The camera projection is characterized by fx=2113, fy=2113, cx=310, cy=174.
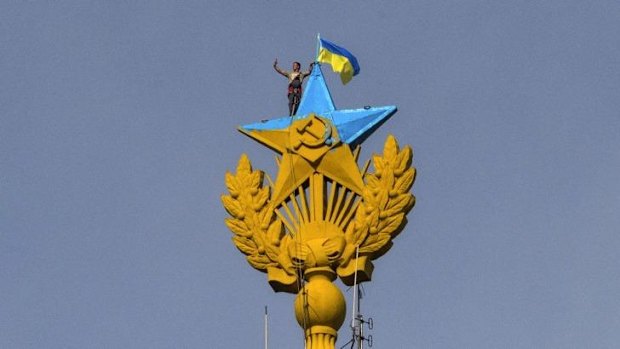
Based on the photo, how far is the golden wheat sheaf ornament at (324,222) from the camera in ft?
152

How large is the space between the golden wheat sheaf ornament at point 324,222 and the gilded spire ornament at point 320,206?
2 cm

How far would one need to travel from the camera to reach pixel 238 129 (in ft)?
159

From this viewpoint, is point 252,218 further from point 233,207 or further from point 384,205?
point 384,205

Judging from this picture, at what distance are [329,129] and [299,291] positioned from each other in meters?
3.80

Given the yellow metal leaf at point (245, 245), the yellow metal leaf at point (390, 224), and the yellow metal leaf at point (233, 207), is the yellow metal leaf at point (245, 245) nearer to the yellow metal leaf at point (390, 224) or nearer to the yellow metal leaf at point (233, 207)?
the yellow metal leaf at point (233, 207)

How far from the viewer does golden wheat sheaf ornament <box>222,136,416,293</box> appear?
4634 centimetres

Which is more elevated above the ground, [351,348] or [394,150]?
[394,150]

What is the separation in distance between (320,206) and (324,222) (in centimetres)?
41

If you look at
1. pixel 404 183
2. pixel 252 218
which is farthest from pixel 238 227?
pixel 404 183

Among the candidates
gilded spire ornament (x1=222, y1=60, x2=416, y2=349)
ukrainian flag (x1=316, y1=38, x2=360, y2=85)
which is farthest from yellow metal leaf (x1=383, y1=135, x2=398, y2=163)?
ukrainian flag (x1=316, y1=38, x2=360, y2=85)

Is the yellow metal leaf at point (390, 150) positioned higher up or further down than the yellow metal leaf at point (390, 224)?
higher up

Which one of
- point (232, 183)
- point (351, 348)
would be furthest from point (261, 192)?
point (351, 348)

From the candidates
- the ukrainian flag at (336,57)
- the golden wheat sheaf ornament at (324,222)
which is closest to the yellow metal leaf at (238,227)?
the golden wheat sheaf ornament at (324,222)

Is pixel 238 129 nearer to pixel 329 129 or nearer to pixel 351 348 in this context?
pixel 329 129
